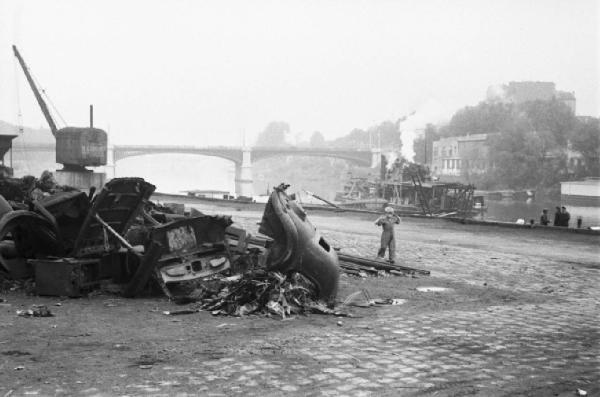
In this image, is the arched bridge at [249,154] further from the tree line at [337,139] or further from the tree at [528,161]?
the tree line at [337,139]

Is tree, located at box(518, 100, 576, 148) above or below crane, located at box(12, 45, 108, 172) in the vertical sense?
above

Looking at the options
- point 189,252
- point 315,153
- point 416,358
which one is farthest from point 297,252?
point 315,153

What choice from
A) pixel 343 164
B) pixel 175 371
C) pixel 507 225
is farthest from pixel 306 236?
pixel 343 164

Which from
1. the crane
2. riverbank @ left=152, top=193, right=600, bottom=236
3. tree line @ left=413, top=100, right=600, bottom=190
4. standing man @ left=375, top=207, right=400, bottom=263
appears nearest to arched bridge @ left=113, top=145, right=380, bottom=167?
tree line @ left=413, top=100, right=600, bottom=190

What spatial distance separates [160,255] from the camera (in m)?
9.86

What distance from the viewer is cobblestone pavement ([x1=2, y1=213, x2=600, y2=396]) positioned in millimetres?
5898

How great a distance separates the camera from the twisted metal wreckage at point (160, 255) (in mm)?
9648

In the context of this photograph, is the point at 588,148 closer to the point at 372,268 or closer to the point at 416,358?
the point at 372,268

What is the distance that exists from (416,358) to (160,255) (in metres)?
4.42

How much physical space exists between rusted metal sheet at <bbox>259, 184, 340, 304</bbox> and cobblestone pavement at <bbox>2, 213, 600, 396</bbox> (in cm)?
82

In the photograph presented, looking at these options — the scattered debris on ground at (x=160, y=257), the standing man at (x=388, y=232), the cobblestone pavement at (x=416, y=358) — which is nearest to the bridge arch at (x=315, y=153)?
the standing man at (x=388, y=232)

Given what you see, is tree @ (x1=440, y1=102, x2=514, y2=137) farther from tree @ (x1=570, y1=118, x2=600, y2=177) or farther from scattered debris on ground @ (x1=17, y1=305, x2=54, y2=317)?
scattered debris on ground @ (x1=17, y1=305, x2=54, y2=317)

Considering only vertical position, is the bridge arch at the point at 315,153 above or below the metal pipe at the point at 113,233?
above

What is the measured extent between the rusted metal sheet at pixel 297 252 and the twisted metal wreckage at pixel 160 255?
0.01 meters
